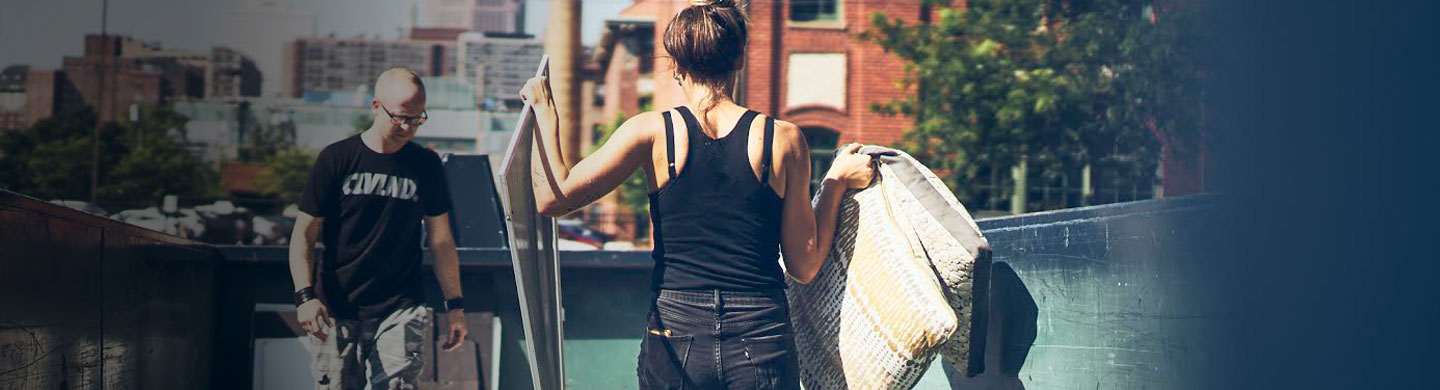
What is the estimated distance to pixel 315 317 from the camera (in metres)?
4.79

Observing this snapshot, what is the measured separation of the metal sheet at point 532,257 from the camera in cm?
311

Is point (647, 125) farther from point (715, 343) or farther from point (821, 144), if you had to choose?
point (821, 144)

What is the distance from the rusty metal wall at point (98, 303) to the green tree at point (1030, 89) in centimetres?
1935

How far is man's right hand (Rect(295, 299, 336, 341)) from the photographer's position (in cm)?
478

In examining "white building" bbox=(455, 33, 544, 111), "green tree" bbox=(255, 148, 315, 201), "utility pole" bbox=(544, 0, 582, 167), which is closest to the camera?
"utility pole" bbox=(544, 0, 582, 167)

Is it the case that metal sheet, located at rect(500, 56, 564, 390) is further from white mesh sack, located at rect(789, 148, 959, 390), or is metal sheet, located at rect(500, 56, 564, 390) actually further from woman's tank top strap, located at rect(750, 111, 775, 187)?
white mesh sack, located at rect(789, 148, 959, 390)

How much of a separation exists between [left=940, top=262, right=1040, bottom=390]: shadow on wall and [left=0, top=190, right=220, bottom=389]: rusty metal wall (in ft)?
9.03

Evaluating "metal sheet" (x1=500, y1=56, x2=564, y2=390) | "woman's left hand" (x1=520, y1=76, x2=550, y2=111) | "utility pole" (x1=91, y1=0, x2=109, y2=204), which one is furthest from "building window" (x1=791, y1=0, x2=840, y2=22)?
"woman's left hand" (x1=520, y1=76, x2=550, y2=111)

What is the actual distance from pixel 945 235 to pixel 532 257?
44.2 inches

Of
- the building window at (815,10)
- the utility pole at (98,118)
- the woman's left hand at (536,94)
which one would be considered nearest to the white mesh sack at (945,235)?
the woman's left hand at (536,94)

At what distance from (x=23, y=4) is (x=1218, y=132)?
198ft

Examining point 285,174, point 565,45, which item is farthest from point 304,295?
point 285,174

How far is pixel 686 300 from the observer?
9.70 ft

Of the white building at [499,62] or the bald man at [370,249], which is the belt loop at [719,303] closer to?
the bald man at [370,249]
